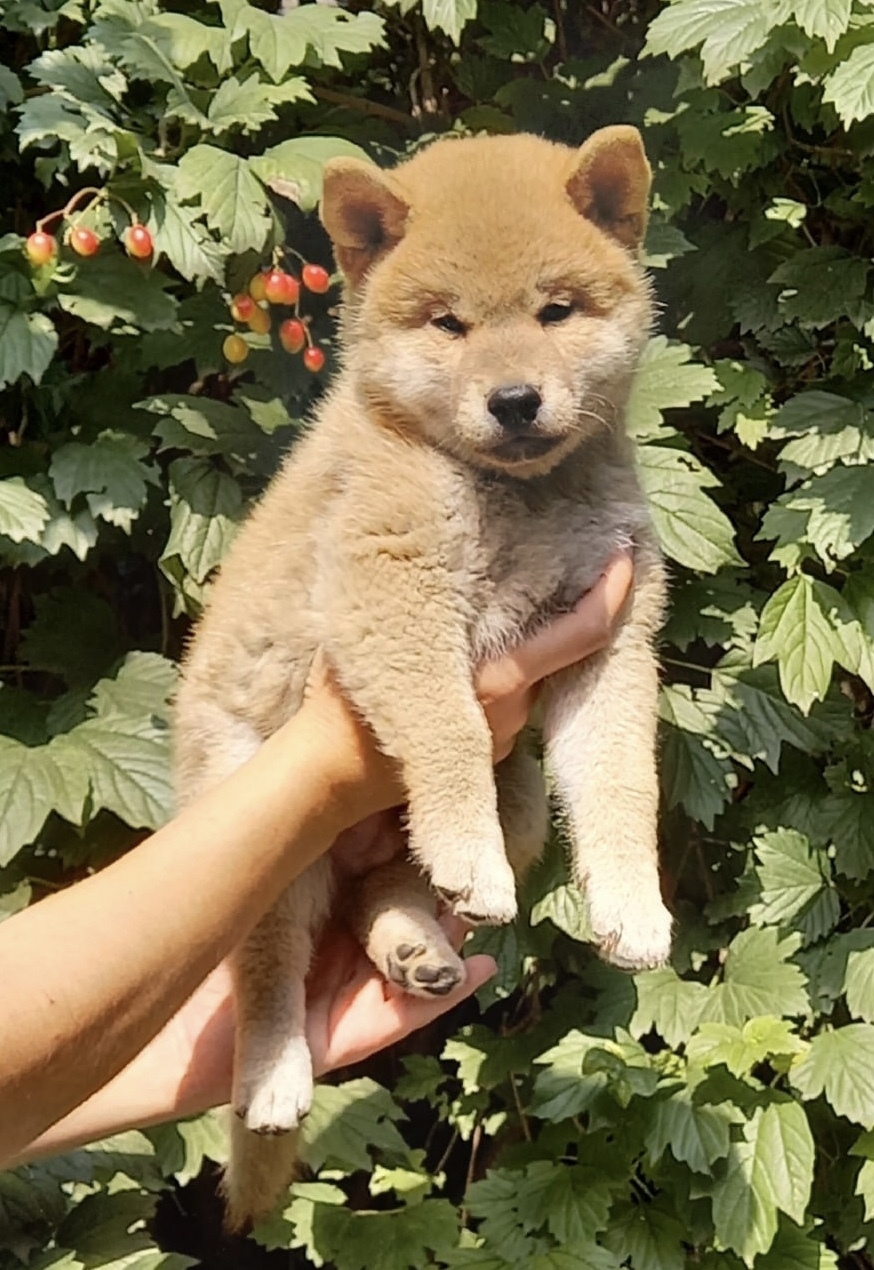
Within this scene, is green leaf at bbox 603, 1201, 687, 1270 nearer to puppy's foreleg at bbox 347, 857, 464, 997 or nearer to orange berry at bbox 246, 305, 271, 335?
puppy's foreleg at bbox 347, 857, 464, 997

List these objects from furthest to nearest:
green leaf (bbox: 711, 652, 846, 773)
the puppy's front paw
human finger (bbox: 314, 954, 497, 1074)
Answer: green leaf (bbox: 711, 652, 846, 773)
human finger (bbox: 314, 954, 497, 1074)
the puppy's front paw

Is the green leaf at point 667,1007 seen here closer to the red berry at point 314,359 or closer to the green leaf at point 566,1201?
the green leaf at point 566,1201

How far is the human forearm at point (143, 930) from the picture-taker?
108 cm

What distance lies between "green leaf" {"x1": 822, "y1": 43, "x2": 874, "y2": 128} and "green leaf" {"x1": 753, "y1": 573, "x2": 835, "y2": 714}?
716 mm

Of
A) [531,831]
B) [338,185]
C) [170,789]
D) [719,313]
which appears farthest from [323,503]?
[719,313]

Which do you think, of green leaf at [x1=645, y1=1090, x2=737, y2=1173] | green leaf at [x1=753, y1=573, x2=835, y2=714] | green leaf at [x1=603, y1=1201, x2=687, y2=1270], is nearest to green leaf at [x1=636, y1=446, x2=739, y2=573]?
green leaf at [x1=753, y1=573, x2=835, y2=714]

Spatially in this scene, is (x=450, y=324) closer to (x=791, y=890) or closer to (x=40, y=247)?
(x=40, y=247)

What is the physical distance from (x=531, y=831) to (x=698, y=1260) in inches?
38.5

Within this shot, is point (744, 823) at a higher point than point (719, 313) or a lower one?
lower

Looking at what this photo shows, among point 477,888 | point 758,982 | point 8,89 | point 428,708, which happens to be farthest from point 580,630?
point 8,89

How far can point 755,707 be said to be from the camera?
2.25 meters

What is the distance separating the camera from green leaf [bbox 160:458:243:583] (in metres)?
2.12

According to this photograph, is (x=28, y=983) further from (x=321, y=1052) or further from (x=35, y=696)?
(x=35, y=696)

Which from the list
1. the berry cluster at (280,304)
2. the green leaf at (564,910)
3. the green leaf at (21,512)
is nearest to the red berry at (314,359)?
the berry cluster at (280,304)
